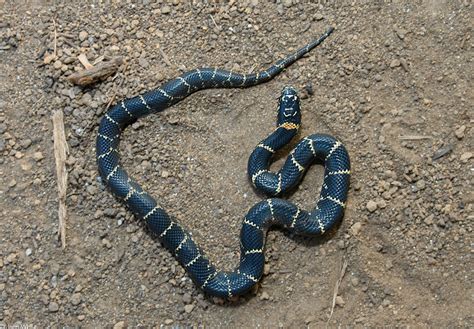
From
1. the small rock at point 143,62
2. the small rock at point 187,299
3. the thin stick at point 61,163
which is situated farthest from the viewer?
the small rock at point 143,62

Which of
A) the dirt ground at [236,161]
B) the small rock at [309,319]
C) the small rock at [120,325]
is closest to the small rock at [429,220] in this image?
the dirt ground at [236,161]

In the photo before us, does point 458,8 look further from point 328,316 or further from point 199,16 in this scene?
point 328,316

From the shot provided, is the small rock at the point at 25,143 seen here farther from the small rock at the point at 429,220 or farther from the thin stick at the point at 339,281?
the small rock at the point at 429,220

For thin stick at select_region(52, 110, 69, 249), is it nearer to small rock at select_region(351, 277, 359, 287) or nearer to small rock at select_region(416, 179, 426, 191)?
small rock at select_region(351, 277, 359, 287)

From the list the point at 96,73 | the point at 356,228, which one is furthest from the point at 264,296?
the point at 96,73

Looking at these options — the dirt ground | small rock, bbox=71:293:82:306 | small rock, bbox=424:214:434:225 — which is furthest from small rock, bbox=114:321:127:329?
small rock, bbox=424:214:434:225

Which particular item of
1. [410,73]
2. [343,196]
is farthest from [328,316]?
[410,73]

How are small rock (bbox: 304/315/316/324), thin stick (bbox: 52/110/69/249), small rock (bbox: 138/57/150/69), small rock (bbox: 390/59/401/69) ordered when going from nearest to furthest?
small rock (bbox: 304/315/316/324)
thin stick (bbox: 52/110/69/249)
small rock (bbox: 390/59/401/69)
small rock (bbox: 138/57/150/69)
